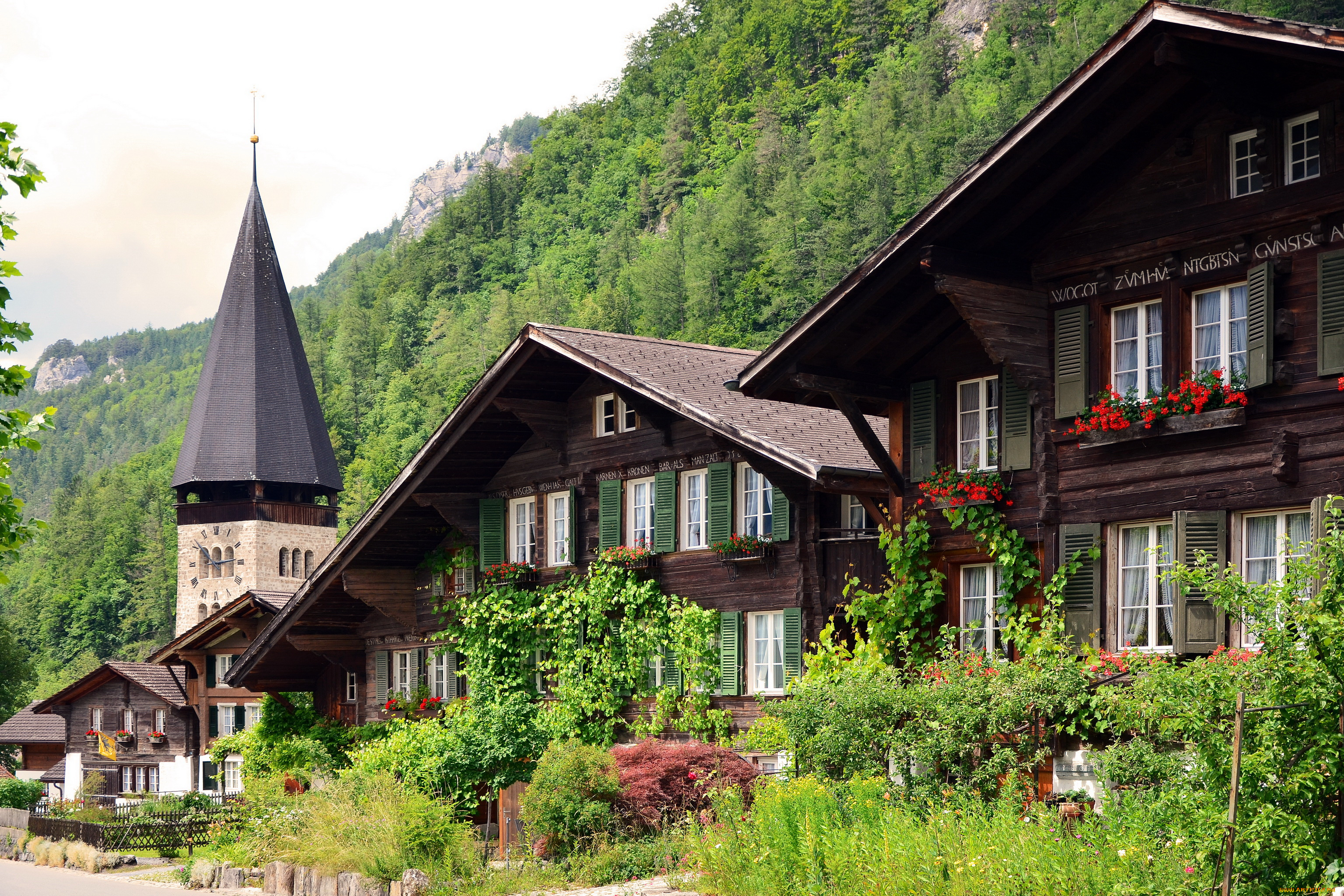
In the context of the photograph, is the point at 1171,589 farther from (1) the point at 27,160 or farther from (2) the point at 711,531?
(1) the point at 27,160

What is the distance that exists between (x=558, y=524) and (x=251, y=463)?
140 ft

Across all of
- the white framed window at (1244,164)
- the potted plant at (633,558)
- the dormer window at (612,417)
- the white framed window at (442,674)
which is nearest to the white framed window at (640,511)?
the potted plant at (633,558)

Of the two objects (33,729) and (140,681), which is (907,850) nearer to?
(140,681)

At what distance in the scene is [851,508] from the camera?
23.4 metres

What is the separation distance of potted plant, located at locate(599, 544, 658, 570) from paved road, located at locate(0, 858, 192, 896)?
760 cm

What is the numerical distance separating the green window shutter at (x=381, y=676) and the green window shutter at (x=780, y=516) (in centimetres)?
1226

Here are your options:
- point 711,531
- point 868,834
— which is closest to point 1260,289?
point 868,834

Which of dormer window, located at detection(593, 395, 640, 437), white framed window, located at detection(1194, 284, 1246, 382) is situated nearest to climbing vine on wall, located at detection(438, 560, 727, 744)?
dormer window, located at detection(593, 395, 640, 437)

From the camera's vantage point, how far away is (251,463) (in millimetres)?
68000

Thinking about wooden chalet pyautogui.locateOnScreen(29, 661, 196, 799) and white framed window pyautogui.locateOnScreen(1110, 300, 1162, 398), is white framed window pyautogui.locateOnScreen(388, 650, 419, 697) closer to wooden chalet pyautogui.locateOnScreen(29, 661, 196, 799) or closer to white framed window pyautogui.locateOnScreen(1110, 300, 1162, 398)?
wooden chalet pyautogui.locateOnScreen(29, 661, 196, 799)

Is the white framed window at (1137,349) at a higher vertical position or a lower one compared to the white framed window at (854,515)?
higher

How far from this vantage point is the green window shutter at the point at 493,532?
95.7 ft

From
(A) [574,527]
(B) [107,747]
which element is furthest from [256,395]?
(A) [574,527]

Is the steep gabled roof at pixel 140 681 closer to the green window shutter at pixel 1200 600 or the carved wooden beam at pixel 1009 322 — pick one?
the carved wooden beam at pixel 1009 322
